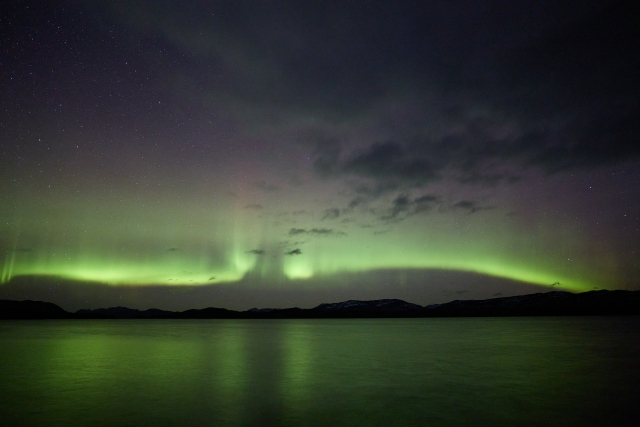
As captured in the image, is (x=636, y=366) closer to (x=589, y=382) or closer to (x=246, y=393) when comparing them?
(x=589, y=382)

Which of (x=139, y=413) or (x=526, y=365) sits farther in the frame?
(x=526, y=365)

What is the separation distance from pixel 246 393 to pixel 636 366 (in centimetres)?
1984

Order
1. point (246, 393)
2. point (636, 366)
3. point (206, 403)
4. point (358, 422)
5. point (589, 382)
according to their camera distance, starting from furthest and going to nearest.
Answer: point (636, 366), point (589, 382), point (246, 393), point (206, 403), point (358, 422)

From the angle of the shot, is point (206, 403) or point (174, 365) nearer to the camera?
point (206, 403)

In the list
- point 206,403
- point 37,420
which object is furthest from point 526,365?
point 37,420

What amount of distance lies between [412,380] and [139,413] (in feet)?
34.6

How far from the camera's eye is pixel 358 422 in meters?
10.2

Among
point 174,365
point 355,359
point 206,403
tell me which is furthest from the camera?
point 355,359

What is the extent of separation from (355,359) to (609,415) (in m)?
15.0

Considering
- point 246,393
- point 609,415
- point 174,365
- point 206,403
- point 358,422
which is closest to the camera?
point 358,422

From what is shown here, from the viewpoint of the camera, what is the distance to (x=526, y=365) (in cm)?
2103

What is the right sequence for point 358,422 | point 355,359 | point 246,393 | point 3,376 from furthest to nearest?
point 355,359, point 3,376, point 246,393, point 358,422

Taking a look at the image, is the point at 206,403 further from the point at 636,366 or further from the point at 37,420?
the point at 636,366

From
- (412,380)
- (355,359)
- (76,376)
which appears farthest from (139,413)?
(355,359)
